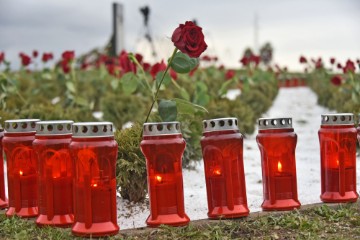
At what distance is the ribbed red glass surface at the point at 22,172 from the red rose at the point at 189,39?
84 centimetres

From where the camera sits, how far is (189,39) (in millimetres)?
2918

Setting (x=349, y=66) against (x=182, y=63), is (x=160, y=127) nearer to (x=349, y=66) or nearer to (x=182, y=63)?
(x=182, y=63)

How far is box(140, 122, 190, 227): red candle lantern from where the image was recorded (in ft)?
9.21

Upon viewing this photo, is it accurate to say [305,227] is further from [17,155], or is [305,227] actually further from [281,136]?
[17,155]

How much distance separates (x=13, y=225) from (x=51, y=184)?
0.29 metres

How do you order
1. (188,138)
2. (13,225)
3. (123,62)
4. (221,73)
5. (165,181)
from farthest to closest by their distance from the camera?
(221,73) → (123,62) → (188,138) → (13,225) → (165,181)

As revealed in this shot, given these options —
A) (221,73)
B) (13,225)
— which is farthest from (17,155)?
(221,73)

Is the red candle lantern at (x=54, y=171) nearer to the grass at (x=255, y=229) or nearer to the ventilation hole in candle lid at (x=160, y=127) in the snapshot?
the grass at (x=255, y=229)

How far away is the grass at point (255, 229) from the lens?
9.16ft

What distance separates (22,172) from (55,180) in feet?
1.08

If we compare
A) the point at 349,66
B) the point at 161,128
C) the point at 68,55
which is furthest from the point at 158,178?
the point at 68,55

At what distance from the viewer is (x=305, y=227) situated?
2.91m

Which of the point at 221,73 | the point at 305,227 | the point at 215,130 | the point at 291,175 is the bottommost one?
the point at 305,227

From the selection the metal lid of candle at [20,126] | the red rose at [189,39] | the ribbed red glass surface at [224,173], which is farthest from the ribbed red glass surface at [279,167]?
the metal lid of candle at [20,126]
